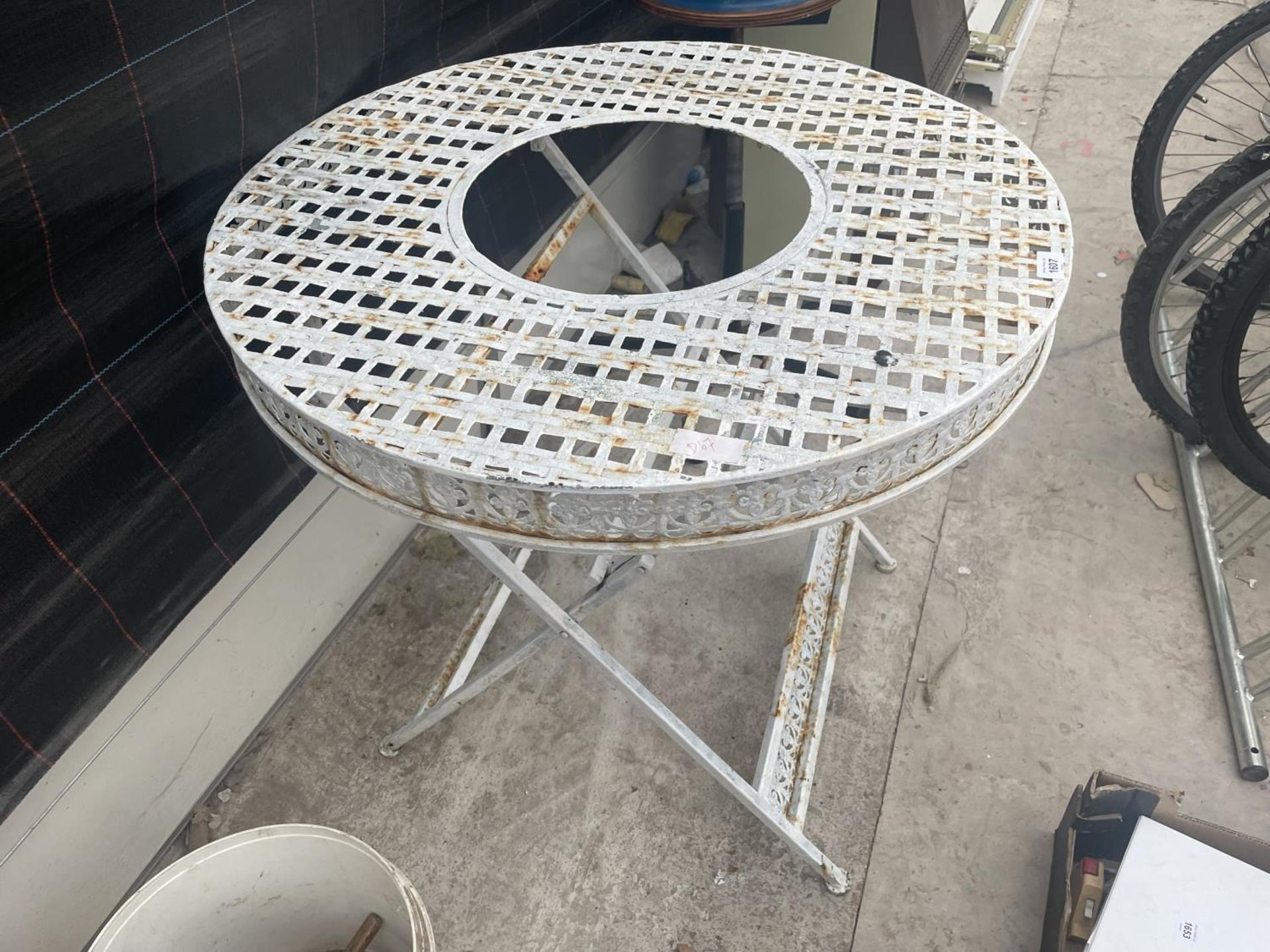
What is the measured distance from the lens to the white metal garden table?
116 cm

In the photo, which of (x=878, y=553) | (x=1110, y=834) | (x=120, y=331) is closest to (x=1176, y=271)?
(x=878, y=553)

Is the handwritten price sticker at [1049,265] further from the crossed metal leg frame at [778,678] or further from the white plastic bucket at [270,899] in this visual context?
the white plastic bucket at [270,899]

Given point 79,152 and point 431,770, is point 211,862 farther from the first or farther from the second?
point 79,152

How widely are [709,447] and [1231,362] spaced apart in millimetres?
1624

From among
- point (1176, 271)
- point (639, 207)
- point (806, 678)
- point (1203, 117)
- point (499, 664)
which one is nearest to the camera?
point (499, 664)

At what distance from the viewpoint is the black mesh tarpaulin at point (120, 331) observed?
1.35 m

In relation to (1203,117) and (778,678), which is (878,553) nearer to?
(778,678)

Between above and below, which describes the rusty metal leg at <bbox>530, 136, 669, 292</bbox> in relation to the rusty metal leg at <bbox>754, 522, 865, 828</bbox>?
above

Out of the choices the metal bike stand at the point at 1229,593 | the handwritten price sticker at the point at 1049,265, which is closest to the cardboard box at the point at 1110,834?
the metal bike stand at the point at 1229,593

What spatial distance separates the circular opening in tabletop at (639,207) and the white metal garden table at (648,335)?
15.2 inches

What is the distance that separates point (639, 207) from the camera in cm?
343

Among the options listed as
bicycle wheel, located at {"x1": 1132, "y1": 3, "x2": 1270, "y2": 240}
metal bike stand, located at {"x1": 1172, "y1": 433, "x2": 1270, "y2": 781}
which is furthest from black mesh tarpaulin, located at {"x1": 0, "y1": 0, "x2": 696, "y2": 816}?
bicycle wheel, located at {"x1": 1132, "y1": 3, "x2": 1270, "y2": 240}

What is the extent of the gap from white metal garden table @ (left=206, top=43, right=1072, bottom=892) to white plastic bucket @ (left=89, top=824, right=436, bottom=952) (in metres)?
0.46

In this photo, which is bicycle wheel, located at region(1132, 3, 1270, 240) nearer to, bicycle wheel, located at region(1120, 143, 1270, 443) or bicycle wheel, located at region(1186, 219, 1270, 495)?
bicycle wheel, located at region(1120, 143, 1270, 443)
